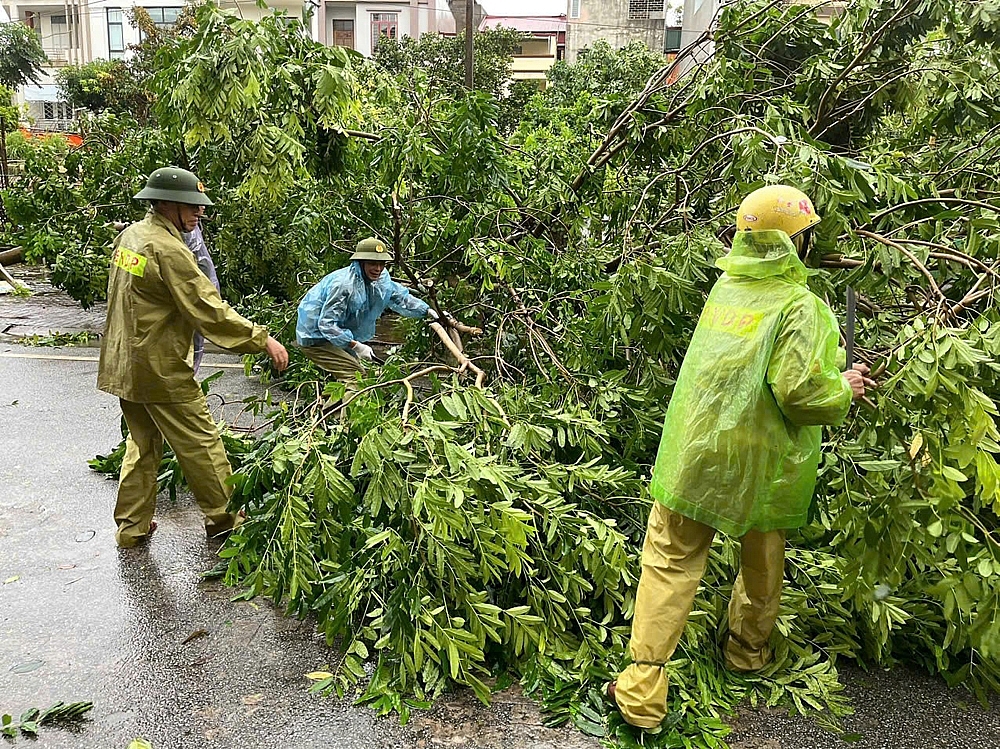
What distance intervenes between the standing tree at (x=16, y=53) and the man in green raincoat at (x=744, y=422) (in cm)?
3204

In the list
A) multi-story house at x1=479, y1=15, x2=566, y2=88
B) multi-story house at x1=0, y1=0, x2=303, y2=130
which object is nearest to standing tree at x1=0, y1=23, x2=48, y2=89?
multi-story house at x1=0, y1=0, x2=303, y2=130

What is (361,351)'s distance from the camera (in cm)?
555

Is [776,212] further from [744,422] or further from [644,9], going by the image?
[644,9]

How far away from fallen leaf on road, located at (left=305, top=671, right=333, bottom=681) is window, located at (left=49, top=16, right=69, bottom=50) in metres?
48.1

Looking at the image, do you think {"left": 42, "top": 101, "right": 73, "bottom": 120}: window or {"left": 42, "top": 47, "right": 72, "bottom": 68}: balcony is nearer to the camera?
{"left": 42, "top": 101, "right": 73, "bottom": 120}: window

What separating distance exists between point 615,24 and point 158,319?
45810 millimetres

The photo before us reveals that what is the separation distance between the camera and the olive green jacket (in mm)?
3893

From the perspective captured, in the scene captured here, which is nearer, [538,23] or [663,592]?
[663,592]

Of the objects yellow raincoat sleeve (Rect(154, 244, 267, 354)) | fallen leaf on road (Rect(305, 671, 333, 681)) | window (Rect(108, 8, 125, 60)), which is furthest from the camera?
window (Rect(108, 8, 125, 60))

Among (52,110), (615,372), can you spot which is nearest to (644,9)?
(52,110)

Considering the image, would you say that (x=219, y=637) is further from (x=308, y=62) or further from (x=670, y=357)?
(x=308, y=62)

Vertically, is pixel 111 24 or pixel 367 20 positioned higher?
pixel 367 20

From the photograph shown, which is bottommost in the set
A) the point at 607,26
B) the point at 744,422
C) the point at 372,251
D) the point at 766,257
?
the point at 744,422

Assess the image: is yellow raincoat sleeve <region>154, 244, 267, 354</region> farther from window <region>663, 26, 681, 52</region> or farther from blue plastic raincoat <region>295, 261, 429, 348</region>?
window <region>663, 26, 681, 52</region>
